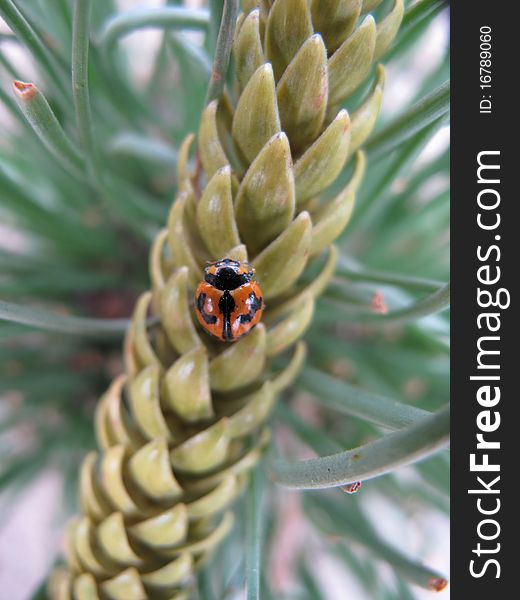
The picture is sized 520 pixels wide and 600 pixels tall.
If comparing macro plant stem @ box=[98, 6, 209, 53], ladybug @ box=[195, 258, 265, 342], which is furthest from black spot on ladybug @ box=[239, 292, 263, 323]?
macro plant stem @ box=[98, 6, 209, 53]

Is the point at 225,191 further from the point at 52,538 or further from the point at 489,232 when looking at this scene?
the point at 52,538

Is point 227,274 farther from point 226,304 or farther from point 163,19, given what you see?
point 163,19

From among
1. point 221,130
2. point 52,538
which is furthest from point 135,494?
point 52,538

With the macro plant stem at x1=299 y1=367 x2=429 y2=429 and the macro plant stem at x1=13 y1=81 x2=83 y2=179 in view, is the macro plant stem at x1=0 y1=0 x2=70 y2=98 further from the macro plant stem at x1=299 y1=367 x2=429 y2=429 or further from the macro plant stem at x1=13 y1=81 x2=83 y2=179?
the macro plant stem at x1=299 y1=367 x2=429 y2=429

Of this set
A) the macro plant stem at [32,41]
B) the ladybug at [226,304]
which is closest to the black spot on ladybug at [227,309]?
the ladybug at [226,304]

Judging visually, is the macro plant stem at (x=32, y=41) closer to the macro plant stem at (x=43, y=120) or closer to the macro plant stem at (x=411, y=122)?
the macro plant stem at (x=43, y=120)

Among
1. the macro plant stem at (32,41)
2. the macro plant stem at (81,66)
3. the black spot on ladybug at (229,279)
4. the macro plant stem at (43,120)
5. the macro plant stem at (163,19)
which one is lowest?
the black spot on ladybug at (229,279)

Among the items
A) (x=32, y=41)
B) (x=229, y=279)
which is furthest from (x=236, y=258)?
(x=32, y=41)
